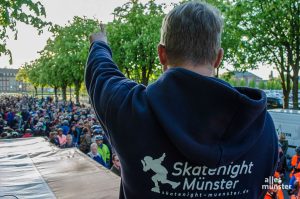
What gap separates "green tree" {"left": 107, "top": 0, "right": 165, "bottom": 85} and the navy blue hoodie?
19.9 meters

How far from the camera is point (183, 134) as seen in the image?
1153 mm

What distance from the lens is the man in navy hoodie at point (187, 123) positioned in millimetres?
1171

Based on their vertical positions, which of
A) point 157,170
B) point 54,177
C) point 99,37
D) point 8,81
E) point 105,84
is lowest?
point 54,177

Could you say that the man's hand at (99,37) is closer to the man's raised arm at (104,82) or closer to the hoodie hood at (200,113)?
the man's raised arm at (104,82)

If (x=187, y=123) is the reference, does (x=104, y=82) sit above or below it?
above

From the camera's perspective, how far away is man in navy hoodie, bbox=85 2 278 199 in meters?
1.17

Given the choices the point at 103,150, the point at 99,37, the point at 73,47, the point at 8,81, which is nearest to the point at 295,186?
the point at 103,150

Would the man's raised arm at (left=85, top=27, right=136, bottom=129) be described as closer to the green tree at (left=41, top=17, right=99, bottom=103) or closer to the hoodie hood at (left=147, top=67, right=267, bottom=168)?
the hoodie hood at (left=147, top=67, right=267, bottom=168)

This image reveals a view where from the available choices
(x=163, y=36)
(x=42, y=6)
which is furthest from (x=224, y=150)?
(x=42, y=6)

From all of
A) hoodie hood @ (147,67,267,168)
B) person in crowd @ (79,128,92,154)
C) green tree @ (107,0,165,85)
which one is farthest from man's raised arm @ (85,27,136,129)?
green tree @ (107,0,165,85)

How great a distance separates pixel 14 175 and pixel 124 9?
19723mm

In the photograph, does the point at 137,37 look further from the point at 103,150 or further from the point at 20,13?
the point at 20,13

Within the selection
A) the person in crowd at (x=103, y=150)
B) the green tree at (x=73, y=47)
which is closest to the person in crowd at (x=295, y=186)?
the person in crowd at (x=103, y=150)

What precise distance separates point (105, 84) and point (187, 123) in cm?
33
